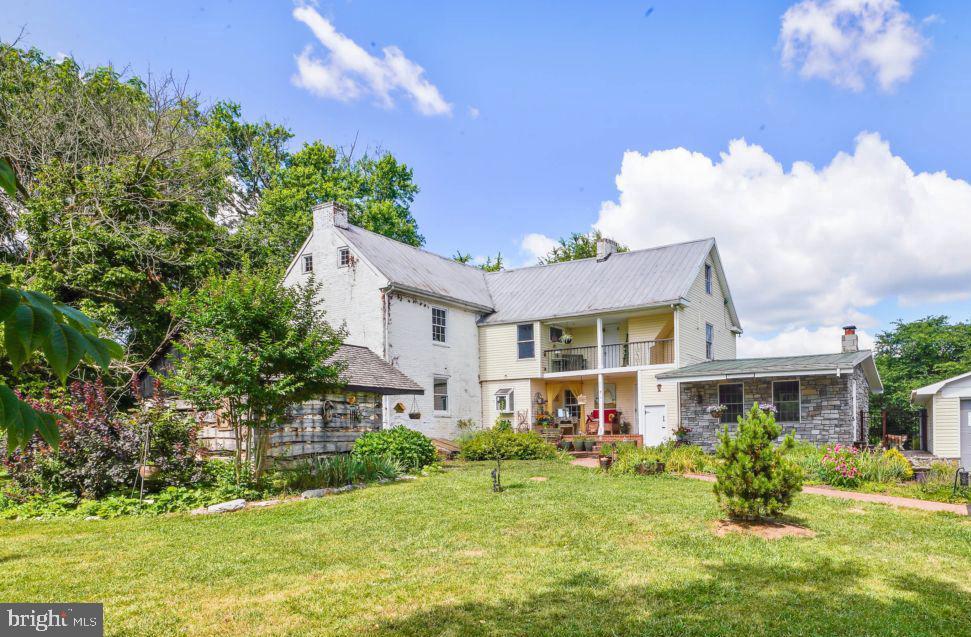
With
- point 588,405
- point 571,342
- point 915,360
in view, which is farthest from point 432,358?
point 915,360

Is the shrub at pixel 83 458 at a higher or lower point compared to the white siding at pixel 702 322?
lower

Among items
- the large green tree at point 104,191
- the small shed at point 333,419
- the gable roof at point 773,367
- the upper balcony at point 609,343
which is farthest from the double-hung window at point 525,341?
the large green tree at point 104,191

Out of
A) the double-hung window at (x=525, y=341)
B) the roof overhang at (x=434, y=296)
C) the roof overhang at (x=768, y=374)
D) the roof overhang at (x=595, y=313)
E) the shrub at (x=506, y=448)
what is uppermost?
the roof overhang at (x=434, y=296)

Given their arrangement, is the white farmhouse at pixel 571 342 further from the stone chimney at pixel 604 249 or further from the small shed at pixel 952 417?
the small shed at pixel 952 417

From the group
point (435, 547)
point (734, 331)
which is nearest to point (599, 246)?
point (734, 331)

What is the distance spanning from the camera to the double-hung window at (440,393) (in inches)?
914

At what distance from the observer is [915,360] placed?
110ft

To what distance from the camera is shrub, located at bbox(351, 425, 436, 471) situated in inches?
587

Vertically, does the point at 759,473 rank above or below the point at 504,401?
above

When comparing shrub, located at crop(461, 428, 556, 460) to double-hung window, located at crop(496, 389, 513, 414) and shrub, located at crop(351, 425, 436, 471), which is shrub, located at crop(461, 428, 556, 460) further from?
double-hung window, located at crop(496, 389, 513, 414)

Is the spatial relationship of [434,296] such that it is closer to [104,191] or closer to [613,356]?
[613,356]

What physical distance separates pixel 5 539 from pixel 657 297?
753 inches

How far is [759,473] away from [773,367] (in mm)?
12012

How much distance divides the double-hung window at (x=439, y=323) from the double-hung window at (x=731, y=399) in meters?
9.39
